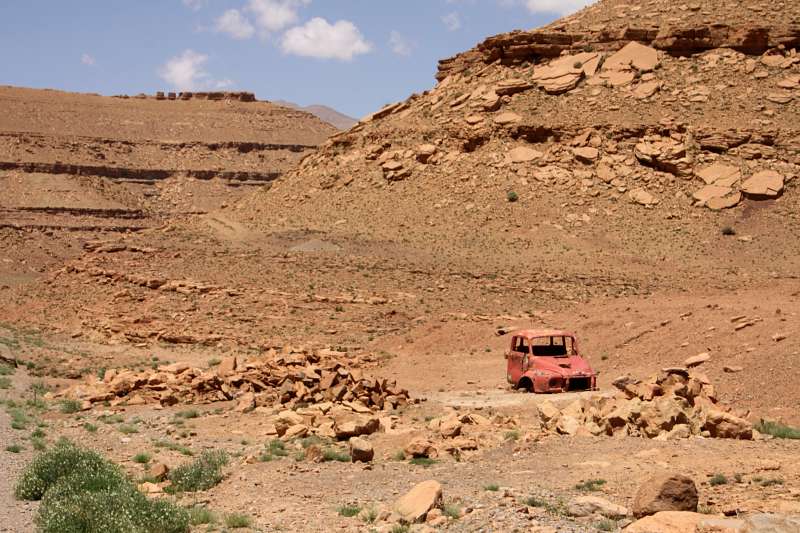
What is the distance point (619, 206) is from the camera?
40312 mm


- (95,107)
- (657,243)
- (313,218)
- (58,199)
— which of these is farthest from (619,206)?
(95,107)

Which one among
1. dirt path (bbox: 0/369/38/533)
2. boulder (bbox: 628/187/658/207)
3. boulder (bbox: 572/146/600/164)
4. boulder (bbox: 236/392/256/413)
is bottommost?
dirt path (bbox: 0/369/38/533)

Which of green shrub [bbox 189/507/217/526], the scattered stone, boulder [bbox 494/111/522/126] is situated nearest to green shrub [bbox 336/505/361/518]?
green shrub [bbox 189/507/217/526]

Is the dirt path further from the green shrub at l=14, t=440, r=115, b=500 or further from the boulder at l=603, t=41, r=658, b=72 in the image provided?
the boulder at l=603, t=41, r=658, b=72

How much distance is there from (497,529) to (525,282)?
77.3 feet

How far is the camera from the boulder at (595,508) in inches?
353

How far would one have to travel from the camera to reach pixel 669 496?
335 inches

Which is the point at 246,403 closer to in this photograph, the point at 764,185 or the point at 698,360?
the point at 698,360

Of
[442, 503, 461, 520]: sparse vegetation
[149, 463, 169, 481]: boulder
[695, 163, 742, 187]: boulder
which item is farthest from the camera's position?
[695, 163, 742, 187]: boulder

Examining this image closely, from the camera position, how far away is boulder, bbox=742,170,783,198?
131 ft

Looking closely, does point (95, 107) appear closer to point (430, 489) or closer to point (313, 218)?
point (313, 218)

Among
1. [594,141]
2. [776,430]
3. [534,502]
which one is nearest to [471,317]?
[776,430]

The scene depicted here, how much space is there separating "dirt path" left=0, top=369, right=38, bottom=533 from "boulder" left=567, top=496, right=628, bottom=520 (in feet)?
17.7

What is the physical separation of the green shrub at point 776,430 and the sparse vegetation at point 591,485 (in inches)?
136
